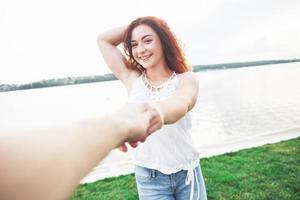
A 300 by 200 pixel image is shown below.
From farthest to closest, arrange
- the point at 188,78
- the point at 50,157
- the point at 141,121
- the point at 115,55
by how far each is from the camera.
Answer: the point at 115,55, the point at 188,78, the point at 141,121, the point at 50,157

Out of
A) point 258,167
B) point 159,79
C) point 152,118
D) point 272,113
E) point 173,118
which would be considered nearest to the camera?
point 152,118

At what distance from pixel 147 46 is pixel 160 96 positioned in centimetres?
33

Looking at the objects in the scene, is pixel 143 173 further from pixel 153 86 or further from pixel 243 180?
pixel 243 180

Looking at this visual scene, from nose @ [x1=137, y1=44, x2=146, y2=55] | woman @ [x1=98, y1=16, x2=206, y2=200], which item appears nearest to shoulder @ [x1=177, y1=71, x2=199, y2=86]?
woman @ [x1=98, y1=16, x2=206, y2=200]

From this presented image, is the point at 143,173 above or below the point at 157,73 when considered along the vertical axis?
below

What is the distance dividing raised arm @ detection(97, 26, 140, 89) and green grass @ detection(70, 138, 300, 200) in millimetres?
2637

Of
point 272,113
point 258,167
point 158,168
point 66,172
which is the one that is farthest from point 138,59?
point 272,113

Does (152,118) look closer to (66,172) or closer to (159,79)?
(66,172)

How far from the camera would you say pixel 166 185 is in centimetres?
207

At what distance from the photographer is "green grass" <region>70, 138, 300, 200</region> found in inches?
173

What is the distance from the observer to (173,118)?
145 cm

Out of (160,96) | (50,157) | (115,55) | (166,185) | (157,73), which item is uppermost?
(50,157)

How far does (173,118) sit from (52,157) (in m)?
0.82

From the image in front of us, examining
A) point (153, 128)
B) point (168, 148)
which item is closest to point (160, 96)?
point (168, 148)
